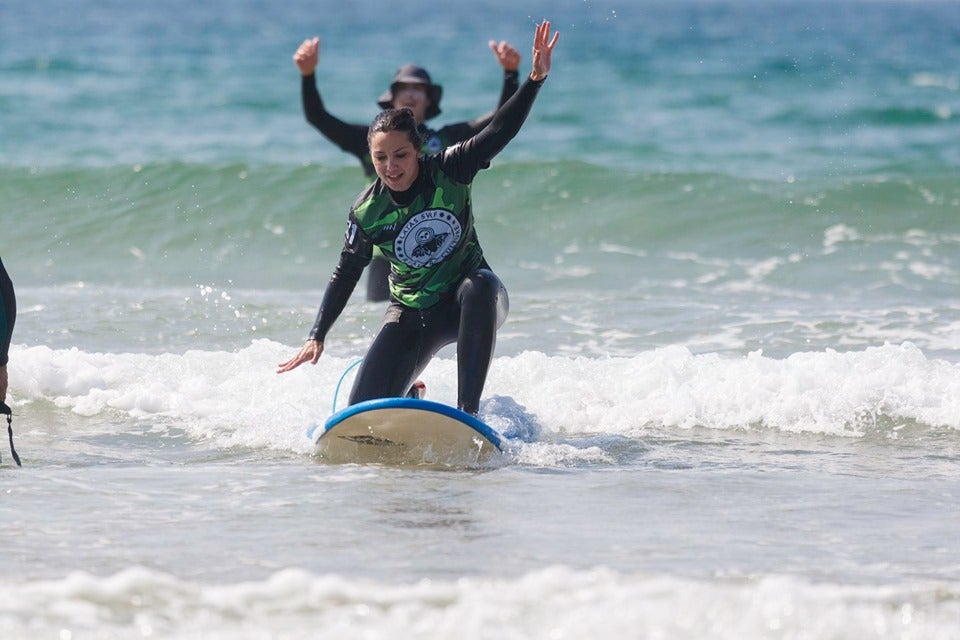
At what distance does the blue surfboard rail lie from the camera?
20.5ft

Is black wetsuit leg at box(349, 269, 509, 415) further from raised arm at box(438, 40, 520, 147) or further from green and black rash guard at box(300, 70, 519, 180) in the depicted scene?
green and black rash guard at box(300, 70, 519, 180)

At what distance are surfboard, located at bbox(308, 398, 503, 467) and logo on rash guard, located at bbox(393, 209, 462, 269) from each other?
0.70 meters

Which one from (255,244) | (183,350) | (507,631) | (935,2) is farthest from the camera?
(935,2)

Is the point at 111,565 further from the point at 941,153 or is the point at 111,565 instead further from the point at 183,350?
the point at 941,153

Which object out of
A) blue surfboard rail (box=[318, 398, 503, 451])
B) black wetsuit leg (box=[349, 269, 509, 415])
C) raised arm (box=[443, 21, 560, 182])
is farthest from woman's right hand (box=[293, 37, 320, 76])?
blue surfboard rail (box=[318, 398, 503, 451])

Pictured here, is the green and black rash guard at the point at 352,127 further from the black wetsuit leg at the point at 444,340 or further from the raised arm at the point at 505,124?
the black wetsuit leg at the point at 444,340

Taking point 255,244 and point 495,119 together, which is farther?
point 255,244

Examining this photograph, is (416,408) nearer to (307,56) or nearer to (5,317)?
(5,317)

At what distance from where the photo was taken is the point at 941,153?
21.0 metres

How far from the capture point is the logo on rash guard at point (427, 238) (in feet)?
21.0

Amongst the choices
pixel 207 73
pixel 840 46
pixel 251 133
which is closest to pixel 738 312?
pixel 251 133

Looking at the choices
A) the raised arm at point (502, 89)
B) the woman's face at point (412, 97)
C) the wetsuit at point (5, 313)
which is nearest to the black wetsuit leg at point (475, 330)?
the raised arm at point (502, 89)

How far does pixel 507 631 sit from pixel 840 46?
49255mm

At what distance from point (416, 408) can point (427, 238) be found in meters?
0.81
